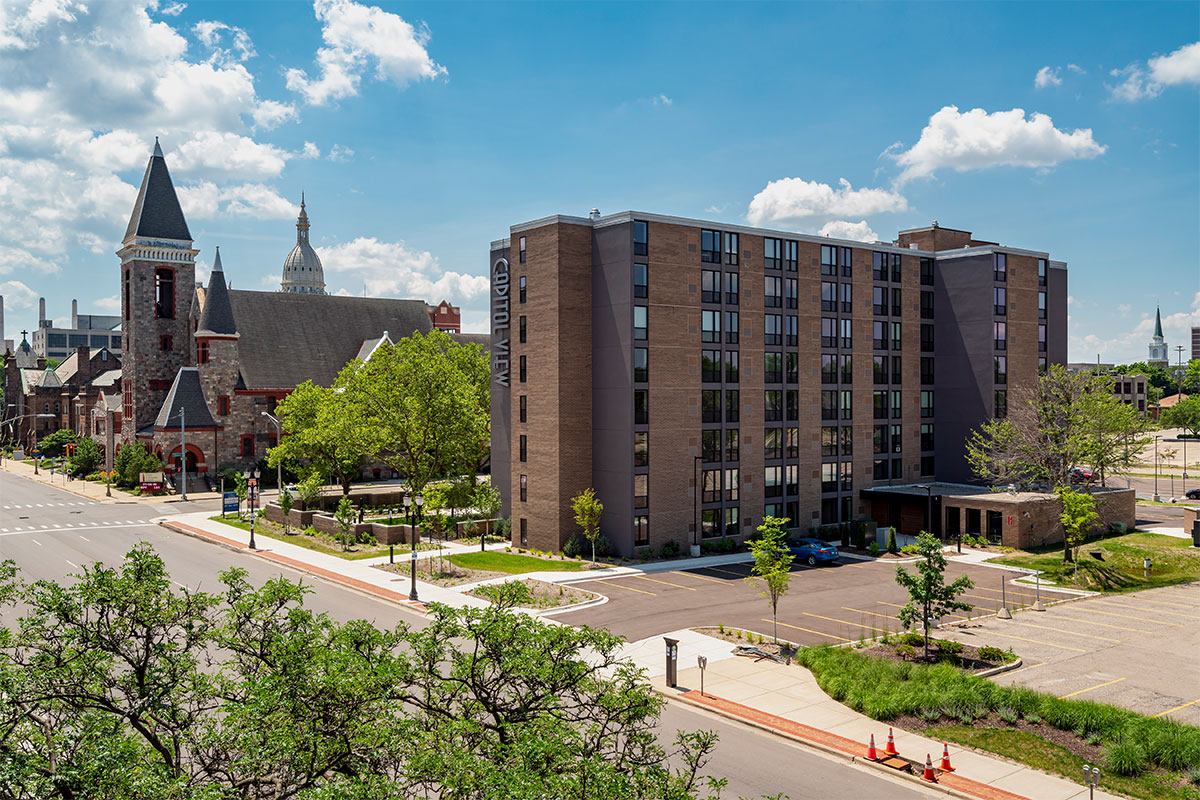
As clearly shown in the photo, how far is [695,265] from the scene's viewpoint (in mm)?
46156

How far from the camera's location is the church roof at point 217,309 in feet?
268

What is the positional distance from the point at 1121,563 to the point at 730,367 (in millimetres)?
21758

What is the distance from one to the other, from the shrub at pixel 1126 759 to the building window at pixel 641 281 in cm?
3034

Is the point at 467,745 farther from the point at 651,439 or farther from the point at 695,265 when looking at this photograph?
the point at 695,265

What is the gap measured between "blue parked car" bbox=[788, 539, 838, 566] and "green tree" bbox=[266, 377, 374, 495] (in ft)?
92.3

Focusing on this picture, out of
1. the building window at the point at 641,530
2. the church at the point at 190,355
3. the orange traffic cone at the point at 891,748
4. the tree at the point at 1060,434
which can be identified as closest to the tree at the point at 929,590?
the orange traffic cone at the point at 891,748

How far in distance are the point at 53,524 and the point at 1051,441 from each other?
65.4 metres

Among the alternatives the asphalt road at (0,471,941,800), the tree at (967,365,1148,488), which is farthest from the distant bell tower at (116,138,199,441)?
the tree at (967,365,1148,488)

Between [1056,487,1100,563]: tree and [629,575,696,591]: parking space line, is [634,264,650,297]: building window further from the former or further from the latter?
[1056,487,1100,563]: tree

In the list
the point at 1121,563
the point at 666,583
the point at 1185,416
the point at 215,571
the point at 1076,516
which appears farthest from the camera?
the point at 1185,416

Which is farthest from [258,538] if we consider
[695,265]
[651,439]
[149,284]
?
[149,284]

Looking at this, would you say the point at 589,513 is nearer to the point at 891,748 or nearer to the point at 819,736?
the point at 819,736

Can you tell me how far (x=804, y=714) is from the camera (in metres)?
22.1

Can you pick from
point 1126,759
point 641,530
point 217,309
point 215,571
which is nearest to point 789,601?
point 641,530
